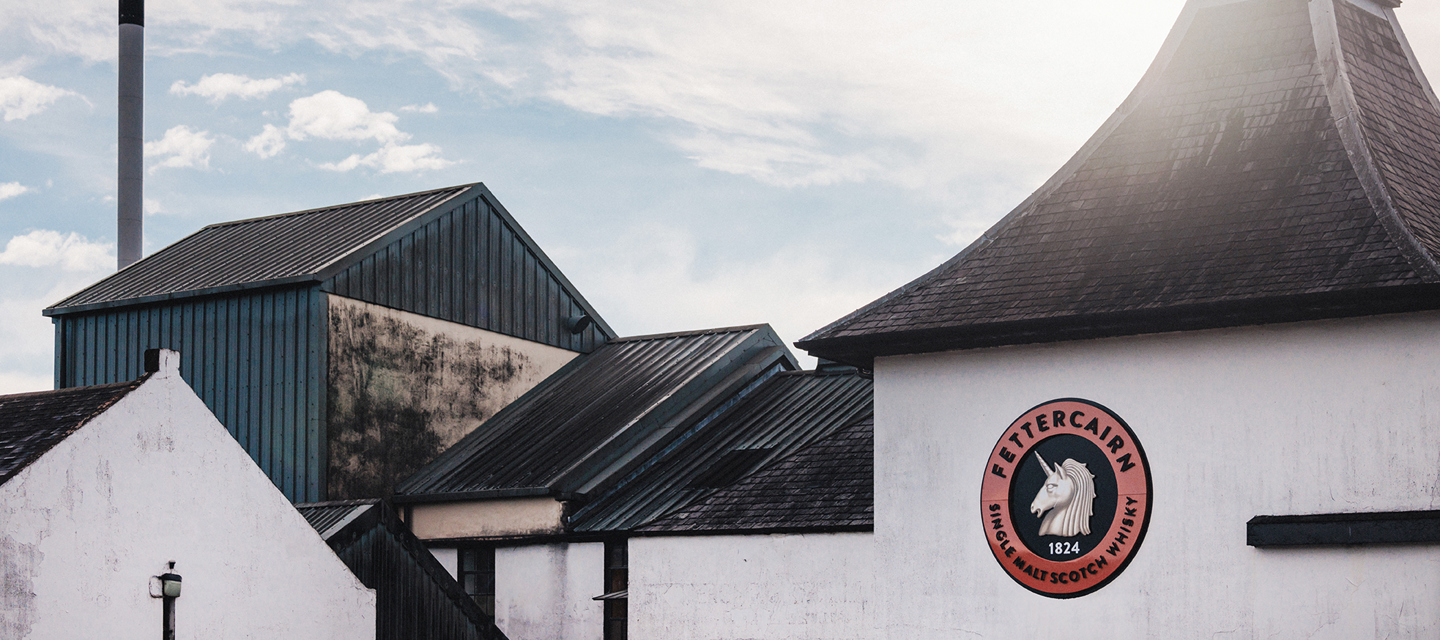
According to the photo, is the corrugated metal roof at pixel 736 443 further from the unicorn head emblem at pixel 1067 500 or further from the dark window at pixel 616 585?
the unicorn head emblem at pixel 1067 500

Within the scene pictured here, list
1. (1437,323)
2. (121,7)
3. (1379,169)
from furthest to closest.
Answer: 1. (121,7)
2. (1379,169)
3. (1437,323)

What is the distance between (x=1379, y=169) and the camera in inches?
595

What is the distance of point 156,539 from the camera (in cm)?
1582

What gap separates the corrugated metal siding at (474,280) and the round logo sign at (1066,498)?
13.7m

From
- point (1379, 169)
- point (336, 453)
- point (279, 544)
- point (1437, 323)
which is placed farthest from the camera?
point (336, 453)

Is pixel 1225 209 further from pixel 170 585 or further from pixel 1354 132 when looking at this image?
pixel 170 585

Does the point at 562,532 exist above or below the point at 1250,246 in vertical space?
below

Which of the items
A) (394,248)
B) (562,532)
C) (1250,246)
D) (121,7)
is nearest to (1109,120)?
(1250,246)

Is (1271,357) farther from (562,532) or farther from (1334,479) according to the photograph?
(562,532)

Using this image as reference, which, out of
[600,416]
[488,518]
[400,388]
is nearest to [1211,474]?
[488,518]

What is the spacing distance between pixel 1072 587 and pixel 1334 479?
2.79 meters

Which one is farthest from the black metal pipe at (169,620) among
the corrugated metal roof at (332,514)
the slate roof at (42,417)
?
the corrugated metal roof at (332,514)

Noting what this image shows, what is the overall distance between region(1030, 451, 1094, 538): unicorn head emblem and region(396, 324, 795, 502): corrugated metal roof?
9.44 meters

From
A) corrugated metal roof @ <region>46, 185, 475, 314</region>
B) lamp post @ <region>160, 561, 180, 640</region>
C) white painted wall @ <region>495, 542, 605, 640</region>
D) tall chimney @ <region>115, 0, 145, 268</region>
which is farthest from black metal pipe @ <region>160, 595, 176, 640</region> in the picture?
tall chimney @ <region>115, 0, 145, 268</region>
